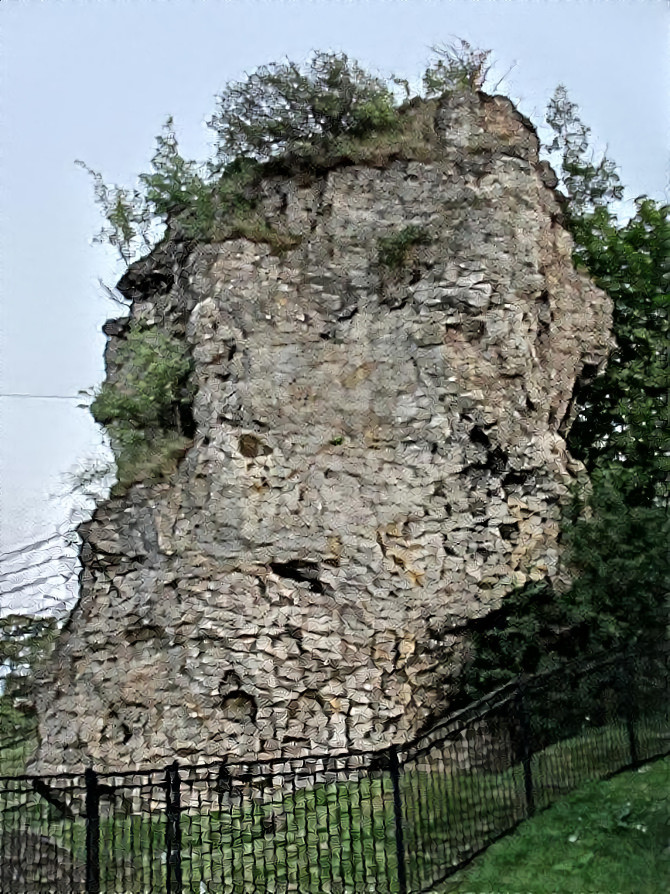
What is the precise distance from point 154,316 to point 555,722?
269 inches

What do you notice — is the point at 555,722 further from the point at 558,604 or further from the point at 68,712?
the point at 68,712

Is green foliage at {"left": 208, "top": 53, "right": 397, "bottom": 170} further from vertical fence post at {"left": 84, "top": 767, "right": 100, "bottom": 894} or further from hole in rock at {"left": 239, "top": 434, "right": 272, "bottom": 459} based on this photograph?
vertical fence post at {"left": 84, "top": 767, "right": 100, "bottom": 894}

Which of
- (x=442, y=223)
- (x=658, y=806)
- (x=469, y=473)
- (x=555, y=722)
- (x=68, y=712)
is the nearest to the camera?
(x=658, y=806)

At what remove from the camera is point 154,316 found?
12.3 m

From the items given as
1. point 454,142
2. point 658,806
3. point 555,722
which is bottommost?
point 658,806

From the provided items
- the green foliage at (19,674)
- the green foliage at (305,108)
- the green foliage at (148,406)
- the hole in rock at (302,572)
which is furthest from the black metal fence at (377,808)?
the green foliage at (305,108)

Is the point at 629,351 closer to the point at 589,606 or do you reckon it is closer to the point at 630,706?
the point at 589,606

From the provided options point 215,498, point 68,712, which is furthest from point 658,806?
point 68,712

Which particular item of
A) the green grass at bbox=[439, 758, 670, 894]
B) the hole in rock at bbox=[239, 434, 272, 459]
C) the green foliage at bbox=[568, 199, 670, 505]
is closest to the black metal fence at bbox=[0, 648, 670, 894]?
the green grass at bbox=[439, 758, 670, 894]

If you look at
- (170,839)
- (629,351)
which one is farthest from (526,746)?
(629,351)

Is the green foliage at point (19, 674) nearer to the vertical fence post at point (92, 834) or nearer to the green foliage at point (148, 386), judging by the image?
the green foliage at point (148, 386)

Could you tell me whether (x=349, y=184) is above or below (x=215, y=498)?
above

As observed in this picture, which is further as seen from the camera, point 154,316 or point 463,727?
point 154,316

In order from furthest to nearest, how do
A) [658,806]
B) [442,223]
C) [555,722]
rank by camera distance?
[442,223], [555,722], [658,806]
